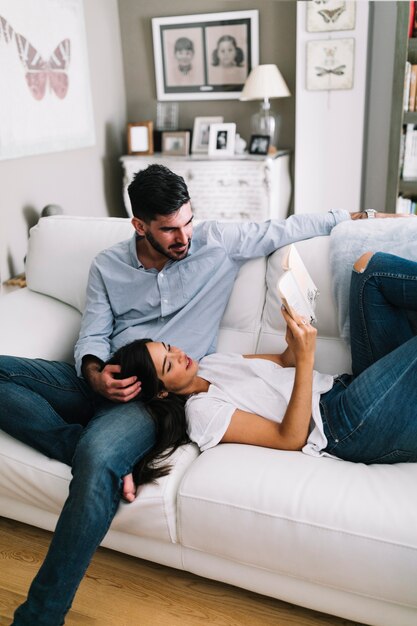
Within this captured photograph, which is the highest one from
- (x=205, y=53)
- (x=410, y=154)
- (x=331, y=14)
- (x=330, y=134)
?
(x=331, y=14)

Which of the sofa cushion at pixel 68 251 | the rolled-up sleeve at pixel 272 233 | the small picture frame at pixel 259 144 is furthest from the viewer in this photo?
the small picture frame at pixel 259 144

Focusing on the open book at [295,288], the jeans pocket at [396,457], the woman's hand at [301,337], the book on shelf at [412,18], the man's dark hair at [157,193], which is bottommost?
the jeans pocket at [396,457]

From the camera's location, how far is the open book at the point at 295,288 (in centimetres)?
125

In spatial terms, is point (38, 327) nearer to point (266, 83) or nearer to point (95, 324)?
point (95, 324)

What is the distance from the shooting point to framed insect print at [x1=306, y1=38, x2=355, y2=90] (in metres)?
3.37

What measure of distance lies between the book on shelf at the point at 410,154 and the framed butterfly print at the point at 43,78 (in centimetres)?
208

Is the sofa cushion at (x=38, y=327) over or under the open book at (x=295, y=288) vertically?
under

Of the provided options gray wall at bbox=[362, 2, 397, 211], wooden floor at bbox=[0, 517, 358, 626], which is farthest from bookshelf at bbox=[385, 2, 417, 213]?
wooden floor at bbox=[0, 517, 358, 626]

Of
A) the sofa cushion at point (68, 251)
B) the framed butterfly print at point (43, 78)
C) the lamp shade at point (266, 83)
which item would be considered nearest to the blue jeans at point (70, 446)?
the sofa cushion at point (68, 251)

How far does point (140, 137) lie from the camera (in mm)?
3998

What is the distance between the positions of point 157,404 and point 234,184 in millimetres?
2423

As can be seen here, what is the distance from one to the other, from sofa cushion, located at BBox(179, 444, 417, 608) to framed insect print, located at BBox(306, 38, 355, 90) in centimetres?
279

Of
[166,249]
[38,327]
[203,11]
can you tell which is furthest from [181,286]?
[203,11]

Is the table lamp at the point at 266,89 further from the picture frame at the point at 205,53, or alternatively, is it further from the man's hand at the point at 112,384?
the man's hand at the point at 112,384
